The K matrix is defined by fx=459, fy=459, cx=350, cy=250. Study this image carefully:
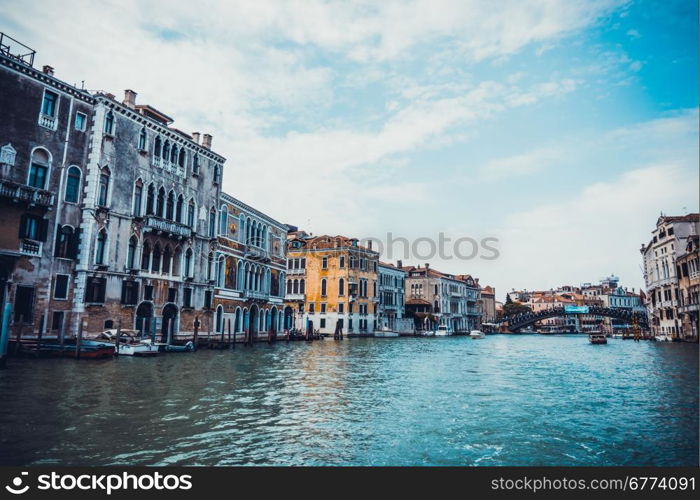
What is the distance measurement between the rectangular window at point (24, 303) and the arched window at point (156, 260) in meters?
5.99

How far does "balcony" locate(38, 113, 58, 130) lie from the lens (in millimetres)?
19141

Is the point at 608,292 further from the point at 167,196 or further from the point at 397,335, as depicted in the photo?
the point at 167,196

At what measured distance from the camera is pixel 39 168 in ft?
62.6

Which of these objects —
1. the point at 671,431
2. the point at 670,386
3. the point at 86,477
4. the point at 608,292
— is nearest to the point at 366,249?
the point at 670,386

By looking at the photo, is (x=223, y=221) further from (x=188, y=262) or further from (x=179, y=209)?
(x=188, y=262)

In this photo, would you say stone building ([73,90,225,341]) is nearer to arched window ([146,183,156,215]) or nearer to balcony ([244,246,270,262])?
arched window ([146,183,156,215])

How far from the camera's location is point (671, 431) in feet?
28.6

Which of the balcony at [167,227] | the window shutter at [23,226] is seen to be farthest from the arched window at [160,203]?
the window shutter at [23,226]

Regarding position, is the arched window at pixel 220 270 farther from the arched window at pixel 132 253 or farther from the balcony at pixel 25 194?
the balcony at pixel 25 194

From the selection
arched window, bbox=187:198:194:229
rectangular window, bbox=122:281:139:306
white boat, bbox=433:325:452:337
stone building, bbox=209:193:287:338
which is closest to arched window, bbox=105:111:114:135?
arched window, bbox=187:198:194:229

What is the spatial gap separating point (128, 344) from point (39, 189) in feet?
23.9

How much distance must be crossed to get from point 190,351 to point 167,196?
8.41 m

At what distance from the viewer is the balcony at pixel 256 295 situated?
1250 inches

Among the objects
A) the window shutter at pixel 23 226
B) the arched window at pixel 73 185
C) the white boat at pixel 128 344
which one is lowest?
the white boat at pixel 128 344
